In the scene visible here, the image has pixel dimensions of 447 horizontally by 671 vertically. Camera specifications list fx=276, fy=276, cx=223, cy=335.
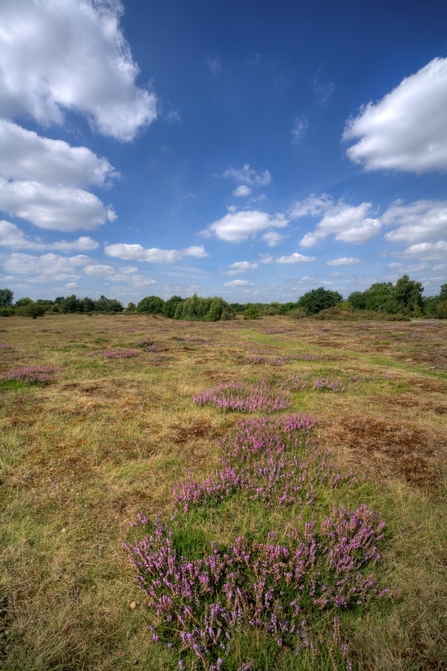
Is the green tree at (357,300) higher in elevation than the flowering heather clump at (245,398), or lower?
higher

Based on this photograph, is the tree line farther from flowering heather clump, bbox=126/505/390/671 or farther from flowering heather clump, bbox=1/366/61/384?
flowering heather clump, bbox=126/505/390/671

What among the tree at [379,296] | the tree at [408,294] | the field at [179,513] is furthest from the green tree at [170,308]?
the field at [179,513]

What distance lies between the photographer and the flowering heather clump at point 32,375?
10703 mm

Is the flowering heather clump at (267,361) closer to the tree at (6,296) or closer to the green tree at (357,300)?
the green tree at (357,300)

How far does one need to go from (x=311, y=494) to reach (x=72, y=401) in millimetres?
7472

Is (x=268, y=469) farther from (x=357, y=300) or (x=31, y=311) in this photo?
(x=357, y=300)

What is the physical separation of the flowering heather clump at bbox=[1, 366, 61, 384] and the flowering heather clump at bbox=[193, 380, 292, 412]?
21.1 feet

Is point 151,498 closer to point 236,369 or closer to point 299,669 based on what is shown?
point 299,669

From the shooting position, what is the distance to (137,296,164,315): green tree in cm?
11043

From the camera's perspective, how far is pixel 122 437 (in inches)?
258

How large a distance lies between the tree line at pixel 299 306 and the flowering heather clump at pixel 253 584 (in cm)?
7546

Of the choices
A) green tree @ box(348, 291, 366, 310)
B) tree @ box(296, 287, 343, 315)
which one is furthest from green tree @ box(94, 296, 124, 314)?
green tree @ box(348, 291, 366, 310)

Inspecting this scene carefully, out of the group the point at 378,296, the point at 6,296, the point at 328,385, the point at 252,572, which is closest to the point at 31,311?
the point at 328,385

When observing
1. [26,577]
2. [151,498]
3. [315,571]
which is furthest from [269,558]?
[26,577]
